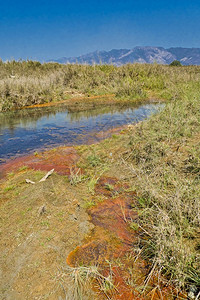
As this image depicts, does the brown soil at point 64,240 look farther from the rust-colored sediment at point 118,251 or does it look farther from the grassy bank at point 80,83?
the grassy bank at point 80,83

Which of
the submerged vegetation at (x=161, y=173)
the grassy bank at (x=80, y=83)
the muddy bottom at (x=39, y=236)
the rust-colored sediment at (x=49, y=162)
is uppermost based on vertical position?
the grassy bank at (x=80, y=83)

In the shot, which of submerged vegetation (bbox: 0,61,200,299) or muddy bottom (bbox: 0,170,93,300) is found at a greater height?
submerged vegetation (bbox: 0,61,200,299)

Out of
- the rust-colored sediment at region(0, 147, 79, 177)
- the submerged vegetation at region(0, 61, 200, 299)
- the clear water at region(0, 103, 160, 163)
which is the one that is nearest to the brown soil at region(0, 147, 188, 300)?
the submerged vegetation at region(0, 61, 200, 299)

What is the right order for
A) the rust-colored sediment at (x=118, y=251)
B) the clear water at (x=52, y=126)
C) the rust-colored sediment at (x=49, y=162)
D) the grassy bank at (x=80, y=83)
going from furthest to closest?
the grassy bank at (x=80, y=83)
the clear water at (x=52, y=126)
the rust-colored sediment at (x=49, y=162)
the rust-colored sediment at (x=118, y=251)

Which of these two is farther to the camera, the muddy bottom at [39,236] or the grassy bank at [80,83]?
the grassy bank at [80,83]

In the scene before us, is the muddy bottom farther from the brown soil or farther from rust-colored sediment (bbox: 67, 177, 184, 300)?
rust-colored sediment (bbox: 67, 177, 184, 300)

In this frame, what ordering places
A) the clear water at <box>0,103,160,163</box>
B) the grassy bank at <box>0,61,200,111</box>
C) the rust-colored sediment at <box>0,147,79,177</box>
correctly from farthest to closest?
the grassy bank at <box>0,61,200,111</box> < the clear water at <box>0,103,160,163</box> < the rust-colored sediment at <box>0,147,79,177</box>

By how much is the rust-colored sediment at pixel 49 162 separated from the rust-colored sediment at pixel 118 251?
1570 mm

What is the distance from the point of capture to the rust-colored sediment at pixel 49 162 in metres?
4.64

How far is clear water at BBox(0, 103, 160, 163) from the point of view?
6.62 metres

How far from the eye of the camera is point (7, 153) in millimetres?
5918

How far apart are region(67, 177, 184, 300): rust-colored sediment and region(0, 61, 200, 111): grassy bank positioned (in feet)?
34.2

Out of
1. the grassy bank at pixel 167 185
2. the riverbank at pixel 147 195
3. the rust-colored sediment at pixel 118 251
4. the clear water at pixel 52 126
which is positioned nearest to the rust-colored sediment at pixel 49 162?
the riverbank at pixel 147 195

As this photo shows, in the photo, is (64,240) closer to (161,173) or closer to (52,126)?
(161,173)
